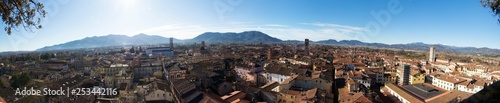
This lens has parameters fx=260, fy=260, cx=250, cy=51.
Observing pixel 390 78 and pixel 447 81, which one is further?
pixel 390 78

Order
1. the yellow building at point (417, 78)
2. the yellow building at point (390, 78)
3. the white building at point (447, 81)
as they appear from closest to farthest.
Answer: the white building at point (447, 81) < the yellow building at point (417, 78) < the yellow building at point (390, 78)

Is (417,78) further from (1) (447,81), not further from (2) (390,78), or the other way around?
(2) (390,78)

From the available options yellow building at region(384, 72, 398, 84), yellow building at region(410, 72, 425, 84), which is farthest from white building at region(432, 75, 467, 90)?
yellow building at region(384, 72, 398, 84)

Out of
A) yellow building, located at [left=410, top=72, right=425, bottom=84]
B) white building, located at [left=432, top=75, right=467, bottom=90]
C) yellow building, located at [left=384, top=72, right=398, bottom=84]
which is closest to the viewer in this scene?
white building, located at [left=432, top=75, right=467, bottom=90]

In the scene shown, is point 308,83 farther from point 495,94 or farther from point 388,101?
point 495,94

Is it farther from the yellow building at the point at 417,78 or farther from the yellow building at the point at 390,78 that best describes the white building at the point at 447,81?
the yellow building at the point at 390,78

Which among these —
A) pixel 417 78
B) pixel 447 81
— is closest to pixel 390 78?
pixel 417 78

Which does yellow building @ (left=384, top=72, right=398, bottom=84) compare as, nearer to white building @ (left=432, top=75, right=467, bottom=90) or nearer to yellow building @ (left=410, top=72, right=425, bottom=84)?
yellow building @ (left=410, top=72, right=425, bottom=84)

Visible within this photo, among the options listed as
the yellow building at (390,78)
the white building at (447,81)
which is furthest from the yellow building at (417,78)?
the yellow building at (390,78)

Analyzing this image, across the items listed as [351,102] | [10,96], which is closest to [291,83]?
[351,102]

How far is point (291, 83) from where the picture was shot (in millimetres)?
Result: 29047

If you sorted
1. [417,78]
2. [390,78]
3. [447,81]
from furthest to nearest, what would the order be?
[390,78]
[417,78]
[447,81]

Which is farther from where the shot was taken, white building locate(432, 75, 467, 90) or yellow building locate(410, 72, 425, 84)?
yellow building locate(410, 72, 425, 84)

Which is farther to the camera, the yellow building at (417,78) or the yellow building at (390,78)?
the yellow building at (390,78)
